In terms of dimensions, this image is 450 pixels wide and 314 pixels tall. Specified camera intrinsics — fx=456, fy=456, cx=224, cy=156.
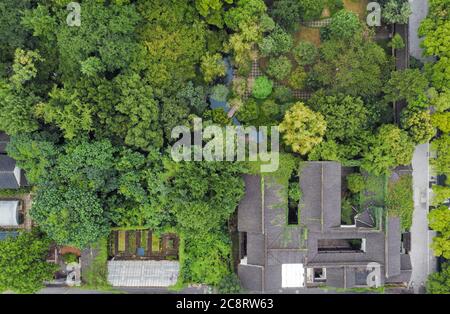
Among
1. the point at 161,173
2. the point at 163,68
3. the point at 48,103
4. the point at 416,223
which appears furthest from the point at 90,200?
Answer: the point at 416,223

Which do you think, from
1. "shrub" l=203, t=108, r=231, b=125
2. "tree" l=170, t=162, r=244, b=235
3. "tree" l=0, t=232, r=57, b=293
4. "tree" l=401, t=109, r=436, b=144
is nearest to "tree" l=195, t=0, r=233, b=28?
"shrub" l=203, t=108, r=231, b=125

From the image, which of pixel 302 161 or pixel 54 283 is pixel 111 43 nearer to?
pixel 302 161

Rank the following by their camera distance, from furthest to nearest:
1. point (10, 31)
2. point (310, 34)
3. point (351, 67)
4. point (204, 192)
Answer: point (310, 34), point (351, 67), point (204, 192), point (10, 31)

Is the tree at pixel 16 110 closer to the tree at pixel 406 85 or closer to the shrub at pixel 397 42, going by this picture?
the tree at pixel 406 85

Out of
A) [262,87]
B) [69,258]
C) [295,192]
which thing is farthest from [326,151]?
[69,258]

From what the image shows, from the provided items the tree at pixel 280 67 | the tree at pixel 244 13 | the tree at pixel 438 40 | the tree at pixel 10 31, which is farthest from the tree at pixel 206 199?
the tree at pixel 438 40

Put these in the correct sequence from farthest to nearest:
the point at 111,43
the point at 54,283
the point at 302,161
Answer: the point at 54,283 < the point at 302,161 < the point at 111,43

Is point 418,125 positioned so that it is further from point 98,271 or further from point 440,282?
point 98,271
